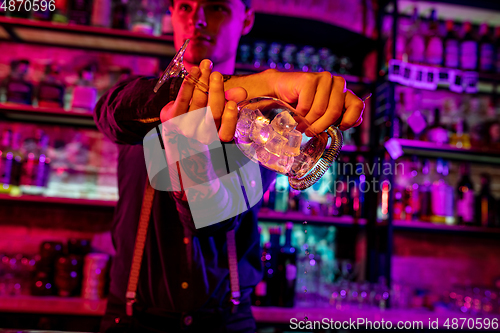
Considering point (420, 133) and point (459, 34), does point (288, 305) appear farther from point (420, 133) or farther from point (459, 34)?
point (459, 34)

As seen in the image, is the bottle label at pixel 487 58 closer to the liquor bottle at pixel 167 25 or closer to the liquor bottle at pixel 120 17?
the liquor bottle at pixel 167 25

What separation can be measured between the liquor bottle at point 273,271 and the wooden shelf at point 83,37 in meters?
1.22

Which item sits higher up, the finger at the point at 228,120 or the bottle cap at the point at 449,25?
the bottle cap at the point at 449,25

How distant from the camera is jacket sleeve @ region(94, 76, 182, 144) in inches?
25.1

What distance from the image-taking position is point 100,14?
1.94 meters

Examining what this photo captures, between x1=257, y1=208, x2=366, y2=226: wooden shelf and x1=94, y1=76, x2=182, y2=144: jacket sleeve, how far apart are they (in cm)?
125

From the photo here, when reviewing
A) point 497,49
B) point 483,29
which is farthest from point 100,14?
point 497,49

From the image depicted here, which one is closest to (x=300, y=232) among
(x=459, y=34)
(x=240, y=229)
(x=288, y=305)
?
(x=288, y=305)

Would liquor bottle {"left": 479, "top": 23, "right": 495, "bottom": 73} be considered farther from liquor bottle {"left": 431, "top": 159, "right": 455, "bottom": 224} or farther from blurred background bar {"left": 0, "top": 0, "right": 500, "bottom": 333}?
liquor bottle {"left": 431, "top": 159, "right": 455, "bottom": 224}

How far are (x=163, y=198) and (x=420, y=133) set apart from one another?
1828mm

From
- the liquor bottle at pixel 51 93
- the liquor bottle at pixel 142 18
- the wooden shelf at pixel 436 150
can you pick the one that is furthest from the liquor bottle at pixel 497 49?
the liquor bottle at pixel 51 93

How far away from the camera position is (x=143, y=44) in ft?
6.55

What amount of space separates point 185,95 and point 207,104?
3cm

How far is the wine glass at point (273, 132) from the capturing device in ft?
1.75
